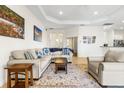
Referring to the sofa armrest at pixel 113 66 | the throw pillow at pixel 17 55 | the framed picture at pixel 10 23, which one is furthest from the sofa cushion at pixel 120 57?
the framed picture at pixel 10 23

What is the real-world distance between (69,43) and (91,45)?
274 centimetres

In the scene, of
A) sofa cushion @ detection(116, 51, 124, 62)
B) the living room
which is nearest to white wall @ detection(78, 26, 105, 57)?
the living room

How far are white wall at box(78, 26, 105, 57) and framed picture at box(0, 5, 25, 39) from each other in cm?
614

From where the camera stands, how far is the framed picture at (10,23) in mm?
3193

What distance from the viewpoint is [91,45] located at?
9930mm

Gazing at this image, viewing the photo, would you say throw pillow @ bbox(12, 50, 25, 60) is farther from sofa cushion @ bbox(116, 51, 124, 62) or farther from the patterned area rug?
sofa cushion @ bbox(116, 51, 124, 62)

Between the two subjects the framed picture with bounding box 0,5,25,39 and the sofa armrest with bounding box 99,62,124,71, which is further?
the framed picture with bounding box 0,5,25,39

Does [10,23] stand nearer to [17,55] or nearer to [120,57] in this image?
[17,55]


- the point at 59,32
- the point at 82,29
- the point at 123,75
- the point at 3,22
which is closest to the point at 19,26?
the point at 3,22

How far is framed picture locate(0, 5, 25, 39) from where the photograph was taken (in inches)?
126

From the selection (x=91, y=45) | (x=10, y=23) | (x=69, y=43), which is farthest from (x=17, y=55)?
(x=69, y=43)

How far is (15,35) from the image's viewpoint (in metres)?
4.02
